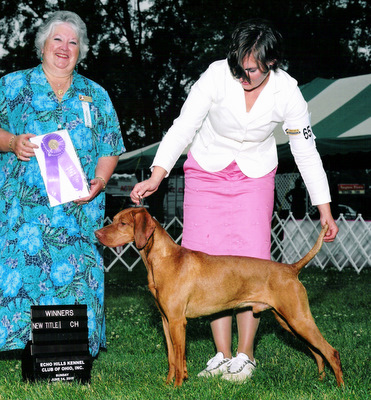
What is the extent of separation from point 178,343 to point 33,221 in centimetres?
128

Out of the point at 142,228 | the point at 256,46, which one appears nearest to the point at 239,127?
the point at 256,46

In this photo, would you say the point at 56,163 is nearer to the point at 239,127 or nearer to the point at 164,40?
the point at 239,127

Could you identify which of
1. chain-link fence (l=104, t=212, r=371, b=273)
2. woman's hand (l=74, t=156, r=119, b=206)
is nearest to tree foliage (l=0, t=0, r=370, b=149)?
chain-link fence (l=104, t=212, r=371, b=273)

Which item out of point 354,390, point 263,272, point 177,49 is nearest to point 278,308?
point 263,272

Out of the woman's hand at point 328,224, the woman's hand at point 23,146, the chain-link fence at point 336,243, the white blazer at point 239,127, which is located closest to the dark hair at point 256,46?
the white blazer at point 239,127

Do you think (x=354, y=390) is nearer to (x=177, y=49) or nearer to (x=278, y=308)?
(x=278, y=308)

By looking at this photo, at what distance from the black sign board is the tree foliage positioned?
1532 centimetres

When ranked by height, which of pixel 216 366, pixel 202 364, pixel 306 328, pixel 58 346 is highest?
pixel 306 328

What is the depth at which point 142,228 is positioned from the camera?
126 inches

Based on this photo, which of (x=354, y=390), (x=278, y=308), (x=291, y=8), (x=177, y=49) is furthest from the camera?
(x=291, y=8)

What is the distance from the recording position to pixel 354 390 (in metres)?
3.06

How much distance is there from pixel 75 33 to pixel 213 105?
1.06 m

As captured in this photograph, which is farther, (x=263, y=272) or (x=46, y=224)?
(x=46, y=224)

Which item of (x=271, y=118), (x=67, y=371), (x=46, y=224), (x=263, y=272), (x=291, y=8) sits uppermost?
(x=291, y=8)
